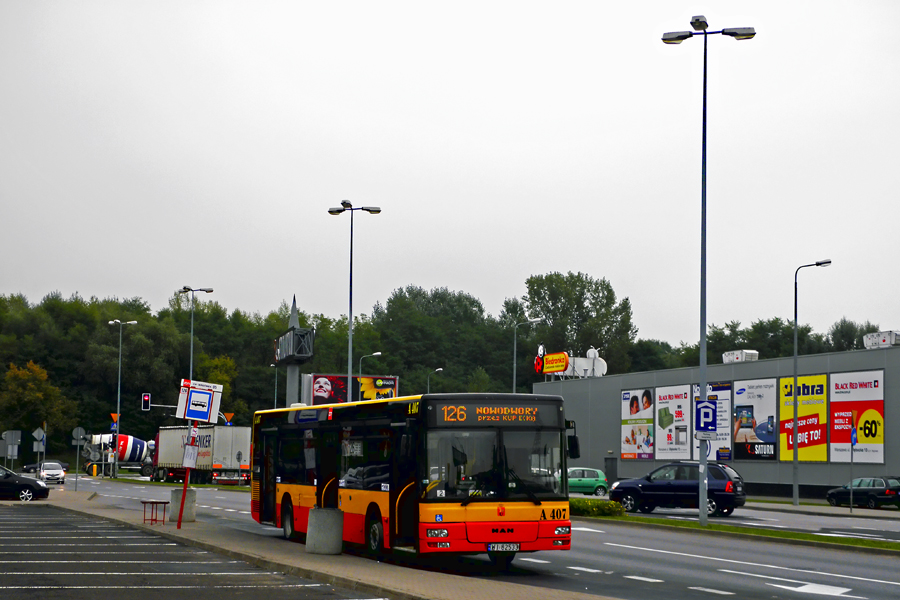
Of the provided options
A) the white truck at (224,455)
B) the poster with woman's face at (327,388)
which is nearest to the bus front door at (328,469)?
the white truck at (224,455)

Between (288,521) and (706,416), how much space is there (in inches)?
425

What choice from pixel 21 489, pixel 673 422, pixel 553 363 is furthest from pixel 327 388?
pixel 21 489

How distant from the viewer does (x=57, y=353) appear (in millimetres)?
95562

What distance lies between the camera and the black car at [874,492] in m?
39.7

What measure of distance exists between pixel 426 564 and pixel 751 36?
15.1 meters

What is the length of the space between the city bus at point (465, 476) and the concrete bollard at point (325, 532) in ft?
1.42

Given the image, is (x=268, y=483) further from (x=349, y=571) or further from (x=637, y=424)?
(x=637, y=424)

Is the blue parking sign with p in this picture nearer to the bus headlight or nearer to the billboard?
the bus headlight

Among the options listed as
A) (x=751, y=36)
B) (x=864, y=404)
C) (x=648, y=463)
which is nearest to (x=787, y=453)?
(x=864, y=404)

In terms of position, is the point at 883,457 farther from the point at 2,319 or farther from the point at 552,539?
the point at 2,319

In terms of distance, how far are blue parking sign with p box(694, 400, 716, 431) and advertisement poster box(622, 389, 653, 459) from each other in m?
33.3

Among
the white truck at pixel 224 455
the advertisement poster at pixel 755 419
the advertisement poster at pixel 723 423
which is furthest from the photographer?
the white truck at pixel 224 455

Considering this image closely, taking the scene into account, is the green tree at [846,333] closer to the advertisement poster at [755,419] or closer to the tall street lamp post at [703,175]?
the advertisement poster at [755,419]

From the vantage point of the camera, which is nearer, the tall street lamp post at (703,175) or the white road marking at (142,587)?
the white road marking at (142,587)
